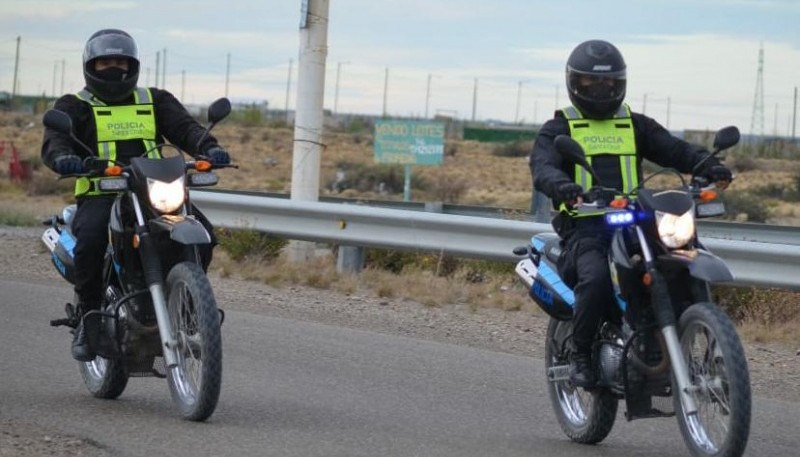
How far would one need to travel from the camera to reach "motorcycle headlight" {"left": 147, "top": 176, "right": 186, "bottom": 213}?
Result: 7590mm

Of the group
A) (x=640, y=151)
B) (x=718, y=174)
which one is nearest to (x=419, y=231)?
(x=640, y=151)

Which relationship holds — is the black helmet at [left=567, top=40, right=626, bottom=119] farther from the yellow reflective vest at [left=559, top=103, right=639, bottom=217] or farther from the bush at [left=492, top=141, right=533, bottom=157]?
the bush at [left=492, top=141, right=533, bottom=157]

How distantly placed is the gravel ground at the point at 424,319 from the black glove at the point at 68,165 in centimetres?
402

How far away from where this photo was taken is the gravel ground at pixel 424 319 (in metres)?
10.5

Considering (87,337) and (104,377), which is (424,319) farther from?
(87,337)

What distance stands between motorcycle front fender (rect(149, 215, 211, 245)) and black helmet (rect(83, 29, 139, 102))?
0.98 m

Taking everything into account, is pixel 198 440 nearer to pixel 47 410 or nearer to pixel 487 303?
pixel 47 410

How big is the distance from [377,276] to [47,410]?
679 centimetres

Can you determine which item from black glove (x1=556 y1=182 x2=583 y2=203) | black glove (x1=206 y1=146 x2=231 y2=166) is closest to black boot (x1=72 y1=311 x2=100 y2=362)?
black glove (x1=206 y1=146 x2=231 y2=166)

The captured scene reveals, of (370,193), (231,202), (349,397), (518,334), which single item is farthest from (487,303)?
(370,193)

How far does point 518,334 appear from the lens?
11.7 meters

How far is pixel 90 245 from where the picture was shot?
8094 mm

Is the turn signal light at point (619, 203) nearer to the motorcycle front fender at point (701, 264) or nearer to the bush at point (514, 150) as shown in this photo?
the motorcycle front fender at point (701, 264)

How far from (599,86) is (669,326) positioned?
1.43m
